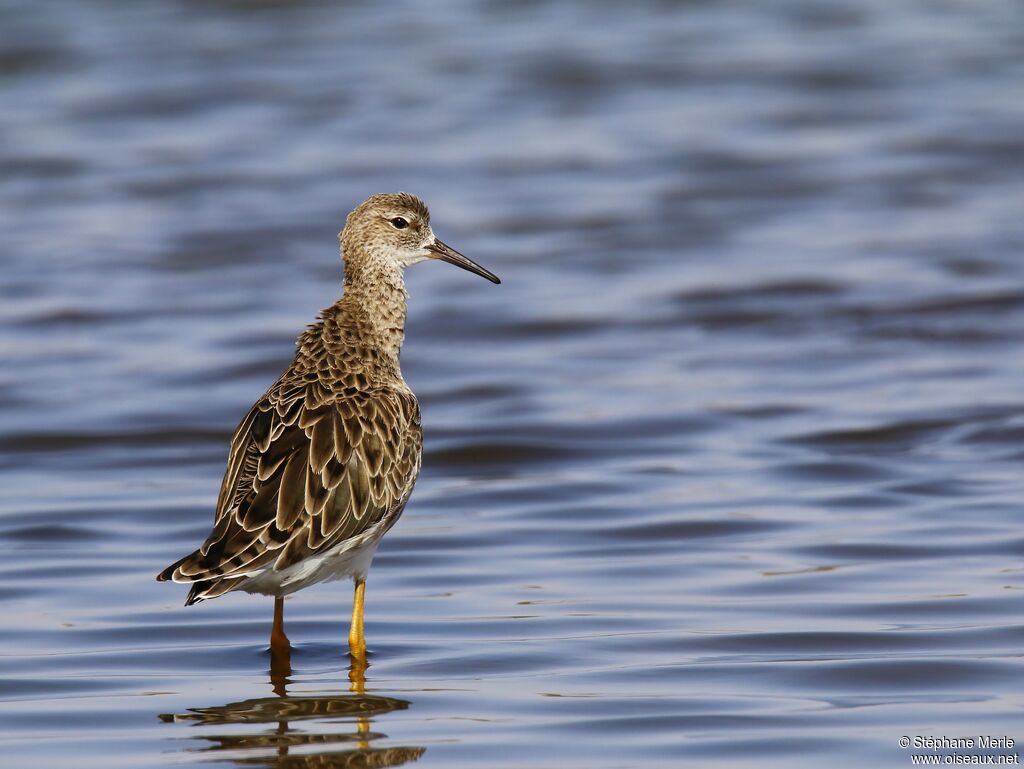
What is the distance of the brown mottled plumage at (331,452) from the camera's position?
23.0 feet

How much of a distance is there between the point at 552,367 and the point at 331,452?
18.8ft

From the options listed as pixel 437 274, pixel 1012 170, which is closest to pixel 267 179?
pixel 437 274

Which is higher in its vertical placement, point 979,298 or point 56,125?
point 56,125

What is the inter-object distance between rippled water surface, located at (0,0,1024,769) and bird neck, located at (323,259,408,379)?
119cm

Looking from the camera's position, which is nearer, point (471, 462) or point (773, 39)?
point (471, 462)

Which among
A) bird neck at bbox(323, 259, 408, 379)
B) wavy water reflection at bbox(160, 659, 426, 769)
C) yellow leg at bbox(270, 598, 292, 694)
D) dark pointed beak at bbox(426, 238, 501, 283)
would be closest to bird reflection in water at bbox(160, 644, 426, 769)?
wavy water reflection at bbox(160, 659, 426, 769)

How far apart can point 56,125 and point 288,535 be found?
14.8m

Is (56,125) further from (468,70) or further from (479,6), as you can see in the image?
(479,6)

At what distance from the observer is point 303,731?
6500mm

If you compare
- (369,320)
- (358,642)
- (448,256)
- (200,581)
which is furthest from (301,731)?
(448,256)

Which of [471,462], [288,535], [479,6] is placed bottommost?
[471,462]

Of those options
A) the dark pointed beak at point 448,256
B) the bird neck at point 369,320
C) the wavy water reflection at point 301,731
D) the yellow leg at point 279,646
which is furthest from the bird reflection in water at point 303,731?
the dark pointed beak at point 448,256

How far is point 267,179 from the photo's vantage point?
1853 cm

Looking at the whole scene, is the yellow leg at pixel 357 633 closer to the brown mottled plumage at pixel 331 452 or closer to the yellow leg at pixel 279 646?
the brown mottled plumage at pixel 331 452
